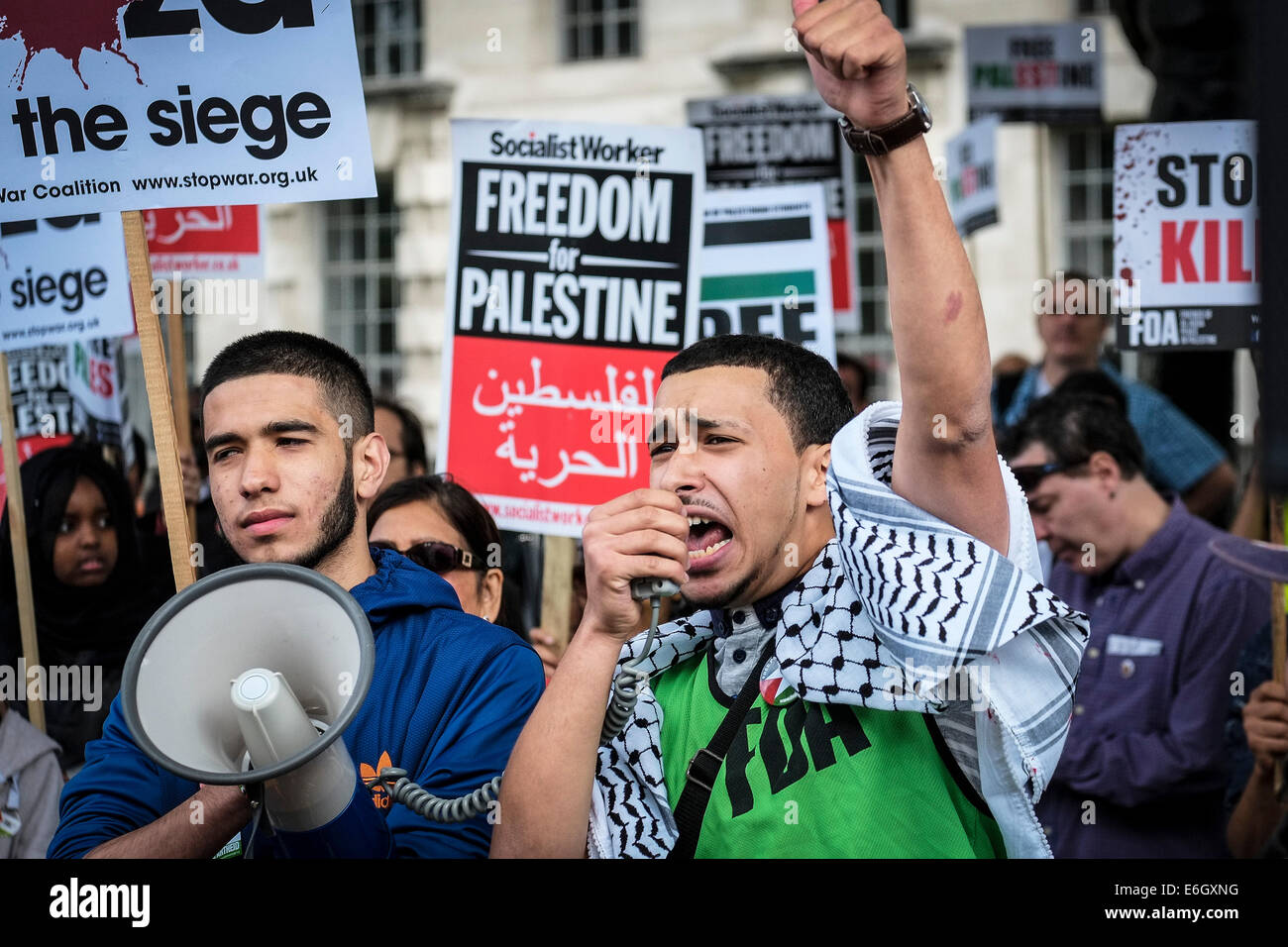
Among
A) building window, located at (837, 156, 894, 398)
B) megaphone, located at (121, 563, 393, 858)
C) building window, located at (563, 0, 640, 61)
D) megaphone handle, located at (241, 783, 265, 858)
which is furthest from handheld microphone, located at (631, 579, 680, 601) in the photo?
building window, located at (563, 0, 640, 61)

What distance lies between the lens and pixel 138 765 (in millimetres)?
2643

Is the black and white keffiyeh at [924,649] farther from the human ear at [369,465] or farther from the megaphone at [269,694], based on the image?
the human ear at [369,465]

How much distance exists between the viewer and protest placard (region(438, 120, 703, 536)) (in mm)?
4387

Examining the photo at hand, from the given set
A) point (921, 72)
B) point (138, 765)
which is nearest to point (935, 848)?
point (138, 765)

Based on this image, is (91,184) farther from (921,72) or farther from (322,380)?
(921,72)

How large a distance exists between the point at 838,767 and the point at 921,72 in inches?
519

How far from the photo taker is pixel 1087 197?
49.4ft

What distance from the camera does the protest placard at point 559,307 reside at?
4387 mm

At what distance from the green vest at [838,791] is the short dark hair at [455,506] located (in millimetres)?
1542

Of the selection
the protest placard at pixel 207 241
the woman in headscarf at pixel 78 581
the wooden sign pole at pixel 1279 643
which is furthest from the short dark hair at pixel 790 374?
the protest placard at pixel 207 241

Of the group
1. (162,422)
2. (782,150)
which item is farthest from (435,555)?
(782,150)

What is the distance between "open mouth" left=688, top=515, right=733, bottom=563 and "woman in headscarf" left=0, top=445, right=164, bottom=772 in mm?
2478
